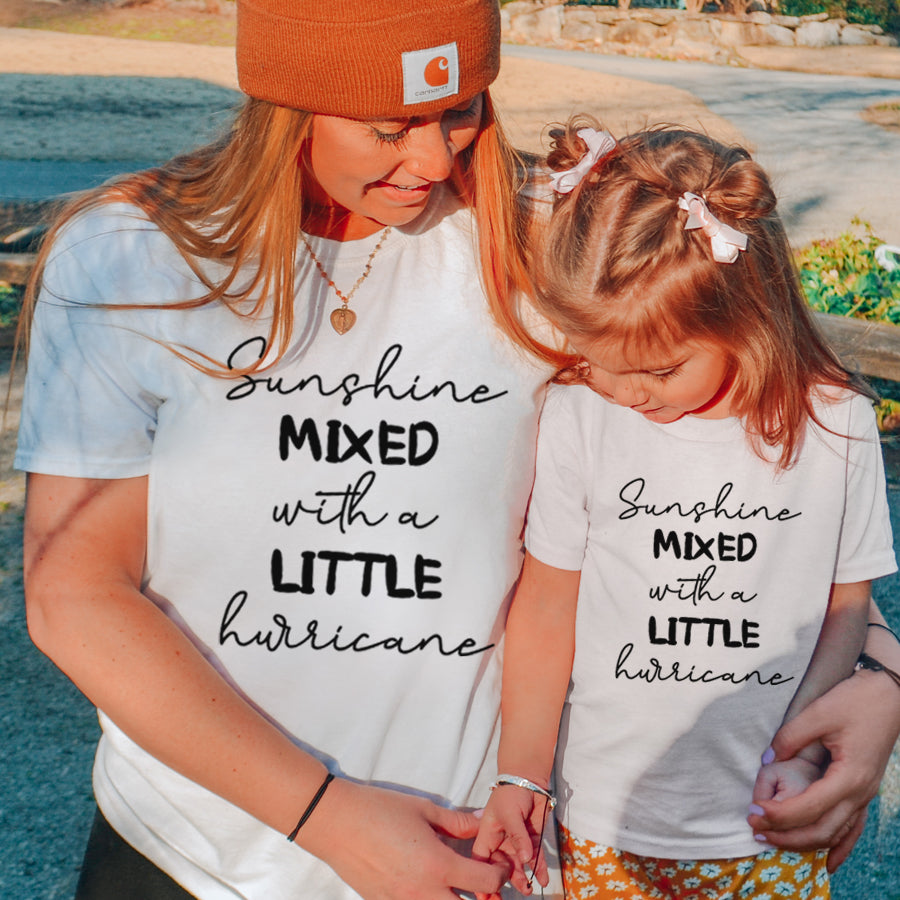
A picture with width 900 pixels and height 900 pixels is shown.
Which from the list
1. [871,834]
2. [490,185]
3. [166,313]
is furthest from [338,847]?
[871,834]

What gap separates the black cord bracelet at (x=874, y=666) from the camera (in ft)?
5.16

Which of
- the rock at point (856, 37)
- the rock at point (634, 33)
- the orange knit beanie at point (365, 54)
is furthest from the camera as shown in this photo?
the rock at point (856, 37)

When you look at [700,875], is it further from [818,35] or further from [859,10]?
[859,10]

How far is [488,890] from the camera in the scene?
1423 millimetres

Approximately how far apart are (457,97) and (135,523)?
0.69 m

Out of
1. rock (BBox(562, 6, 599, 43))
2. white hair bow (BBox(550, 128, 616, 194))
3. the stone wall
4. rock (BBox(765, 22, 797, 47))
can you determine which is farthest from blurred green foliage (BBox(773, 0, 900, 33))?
white hair bow (BBox(550, 128, 616, 194))

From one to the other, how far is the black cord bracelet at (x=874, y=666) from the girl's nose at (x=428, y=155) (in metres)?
0.95

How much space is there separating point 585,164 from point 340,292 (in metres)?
0.41

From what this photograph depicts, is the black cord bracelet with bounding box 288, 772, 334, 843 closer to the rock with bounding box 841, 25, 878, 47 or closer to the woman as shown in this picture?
the woman

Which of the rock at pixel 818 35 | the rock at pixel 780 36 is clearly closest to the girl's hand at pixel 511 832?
the rock at pixel 780 36

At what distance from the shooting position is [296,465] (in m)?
1.38

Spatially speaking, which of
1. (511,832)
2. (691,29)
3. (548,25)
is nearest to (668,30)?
(691,29)

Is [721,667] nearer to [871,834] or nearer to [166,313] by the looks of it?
[166,313]

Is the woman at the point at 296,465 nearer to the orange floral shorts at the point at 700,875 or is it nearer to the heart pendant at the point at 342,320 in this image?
the heart pendant at the point at 342,320
